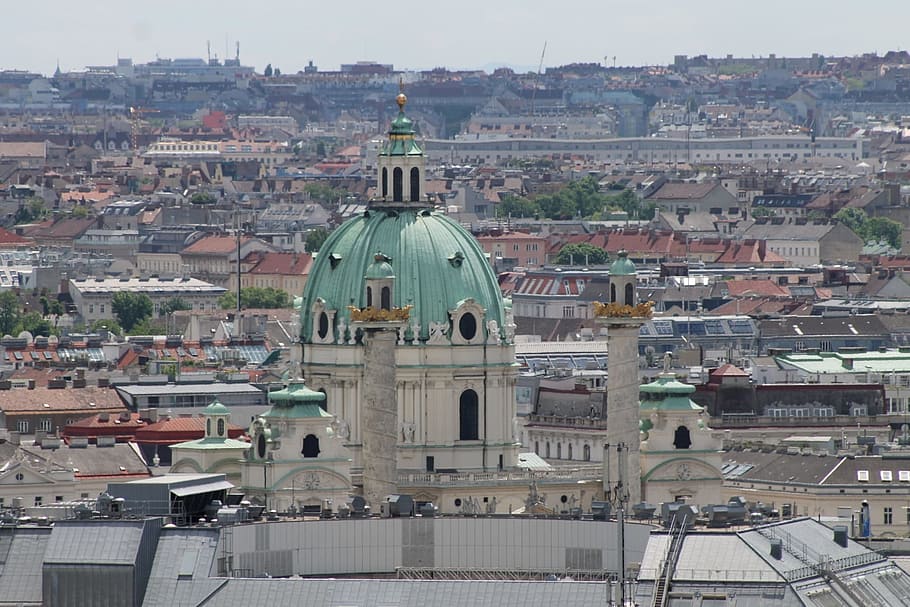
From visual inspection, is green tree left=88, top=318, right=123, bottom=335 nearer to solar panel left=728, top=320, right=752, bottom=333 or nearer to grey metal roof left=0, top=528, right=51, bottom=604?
solar panel left=728, top=320, right=752, bottom=333

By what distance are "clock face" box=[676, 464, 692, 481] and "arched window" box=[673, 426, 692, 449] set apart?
714mm

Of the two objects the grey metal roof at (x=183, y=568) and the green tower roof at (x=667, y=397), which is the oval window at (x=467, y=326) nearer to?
the green tower roof at (x=667, y=397)

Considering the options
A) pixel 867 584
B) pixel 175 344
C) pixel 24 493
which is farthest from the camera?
pixel 175 344

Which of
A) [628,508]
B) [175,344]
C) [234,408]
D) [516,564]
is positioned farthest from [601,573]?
[175,344]

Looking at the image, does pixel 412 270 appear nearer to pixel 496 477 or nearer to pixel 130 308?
pixel 496 477

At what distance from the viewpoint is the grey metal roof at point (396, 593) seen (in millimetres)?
70000

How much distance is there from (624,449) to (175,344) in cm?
5647

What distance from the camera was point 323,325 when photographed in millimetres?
97062

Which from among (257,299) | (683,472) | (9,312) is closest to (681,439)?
(683,472)

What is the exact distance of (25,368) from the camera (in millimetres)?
138125

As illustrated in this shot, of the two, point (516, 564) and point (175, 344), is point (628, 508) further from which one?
point (175, 344)

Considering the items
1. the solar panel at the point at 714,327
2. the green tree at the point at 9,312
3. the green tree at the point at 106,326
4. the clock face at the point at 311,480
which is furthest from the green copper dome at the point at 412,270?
the green tree at the point at 9,312

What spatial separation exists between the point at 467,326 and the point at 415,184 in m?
4.10

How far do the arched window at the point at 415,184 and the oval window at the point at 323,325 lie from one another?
3.76m
